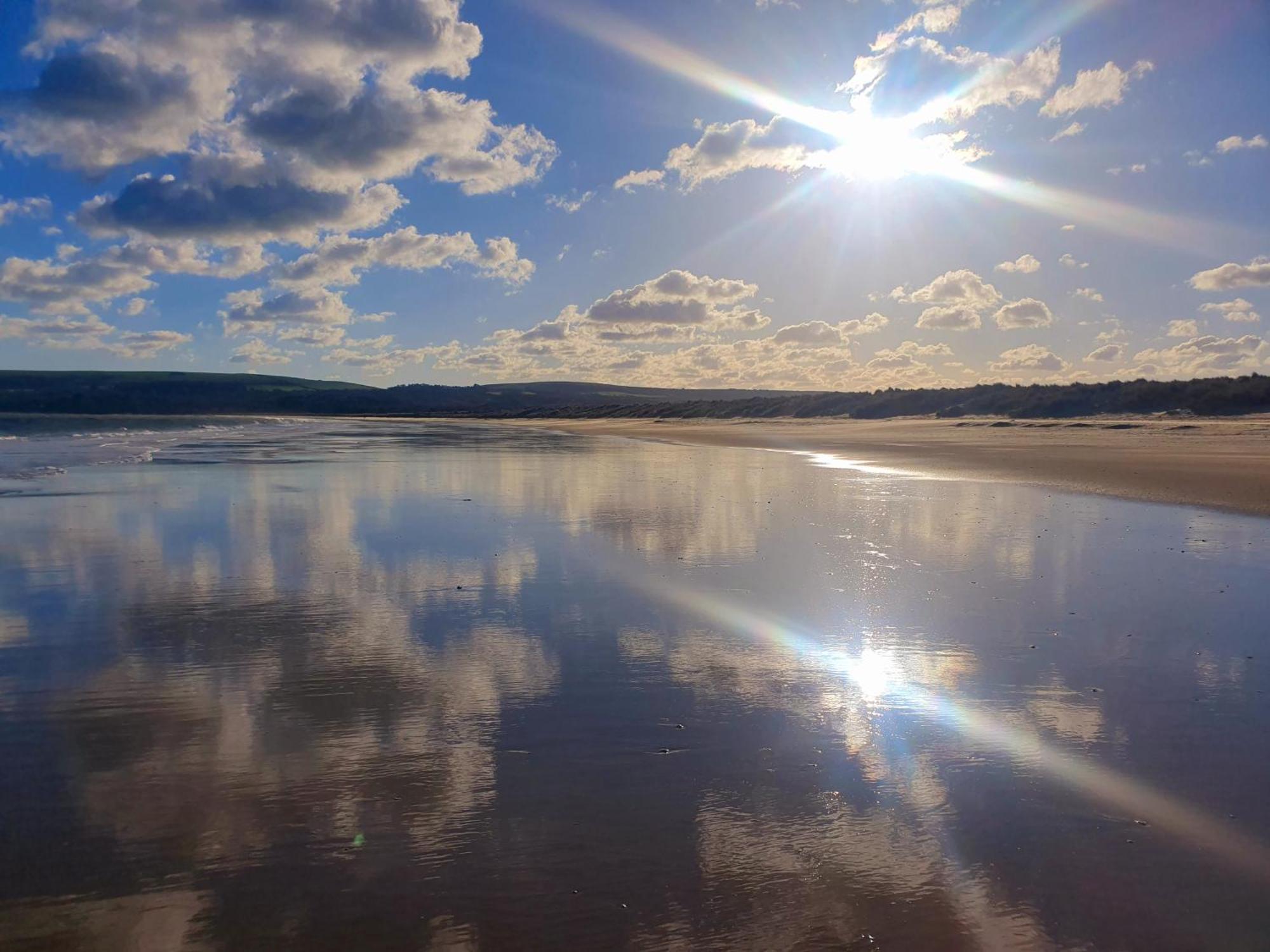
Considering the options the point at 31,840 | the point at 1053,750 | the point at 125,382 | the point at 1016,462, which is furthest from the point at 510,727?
the point at 125,382

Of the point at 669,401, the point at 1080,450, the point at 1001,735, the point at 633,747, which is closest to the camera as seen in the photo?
the point at 633,747

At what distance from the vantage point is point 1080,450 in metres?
28.7

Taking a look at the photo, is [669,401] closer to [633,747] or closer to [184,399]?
[184,399]

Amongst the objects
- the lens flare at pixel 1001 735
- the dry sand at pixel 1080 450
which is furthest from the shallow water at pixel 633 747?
the dry sand at pixel 1080 450

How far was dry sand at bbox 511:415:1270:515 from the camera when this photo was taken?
17.5 m

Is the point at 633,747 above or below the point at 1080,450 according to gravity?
below

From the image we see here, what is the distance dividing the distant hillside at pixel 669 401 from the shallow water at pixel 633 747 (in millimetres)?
52311

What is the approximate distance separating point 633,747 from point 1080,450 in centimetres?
2845

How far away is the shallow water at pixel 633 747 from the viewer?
3256 millimetres

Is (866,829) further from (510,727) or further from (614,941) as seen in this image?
(510,727)

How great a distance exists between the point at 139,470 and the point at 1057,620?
22362mm

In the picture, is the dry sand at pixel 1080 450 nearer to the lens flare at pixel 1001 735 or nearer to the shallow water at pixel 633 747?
the shallow water at pixel 633 747

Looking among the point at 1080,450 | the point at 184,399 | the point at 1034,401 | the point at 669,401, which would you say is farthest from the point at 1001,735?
the point at 184,399

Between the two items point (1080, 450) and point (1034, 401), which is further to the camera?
point (1034, 401)
